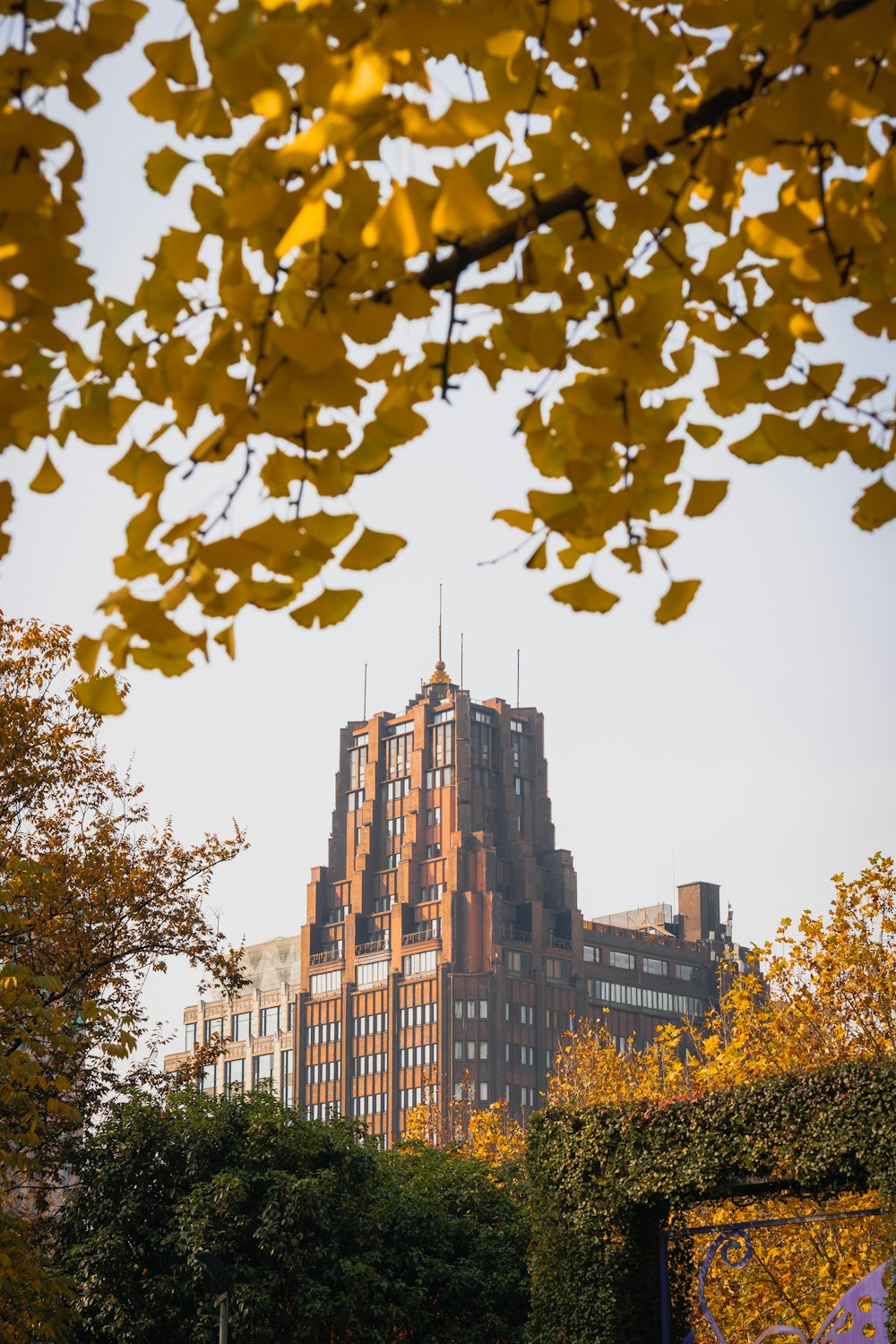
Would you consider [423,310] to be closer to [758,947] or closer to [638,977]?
[758,947]

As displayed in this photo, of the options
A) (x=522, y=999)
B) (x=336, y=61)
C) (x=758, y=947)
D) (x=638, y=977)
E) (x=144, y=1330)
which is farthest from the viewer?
(x=638, y=977)

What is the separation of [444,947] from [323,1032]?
1114 centimetres

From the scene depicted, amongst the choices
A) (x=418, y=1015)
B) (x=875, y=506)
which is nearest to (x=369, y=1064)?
(x=418, y=1015)

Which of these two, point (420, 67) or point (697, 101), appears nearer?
point (420, 67)

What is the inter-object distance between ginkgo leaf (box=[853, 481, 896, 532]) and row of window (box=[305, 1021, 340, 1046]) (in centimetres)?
8563

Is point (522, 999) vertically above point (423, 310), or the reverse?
point (522, 999)

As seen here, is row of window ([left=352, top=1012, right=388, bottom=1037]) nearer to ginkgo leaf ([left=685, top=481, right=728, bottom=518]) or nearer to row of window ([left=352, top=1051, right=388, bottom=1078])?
row of window ([left=352, top=1051, right=388, bottom=1078])

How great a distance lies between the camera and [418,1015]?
8100 cm

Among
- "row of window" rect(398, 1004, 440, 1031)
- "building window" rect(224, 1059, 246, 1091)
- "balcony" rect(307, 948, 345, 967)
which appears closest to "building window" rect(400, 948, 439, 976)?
"row of window" rect(398, 1004, 440, 1031)

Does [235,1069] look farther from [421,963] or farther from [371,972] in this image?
→ [421,963]

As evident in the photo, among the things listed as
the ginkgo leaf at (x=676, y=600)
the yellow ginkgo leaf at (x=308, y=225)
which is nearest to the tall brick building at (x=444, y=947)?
the ginkgo leaf at (x=676, y=600)

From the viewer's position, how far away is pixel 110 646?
82.3 inches

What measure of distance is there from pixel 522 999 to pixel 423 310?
81037 mm

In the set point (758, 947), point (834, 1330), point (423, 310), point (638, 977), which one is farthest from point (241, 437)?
point (638, 977)
